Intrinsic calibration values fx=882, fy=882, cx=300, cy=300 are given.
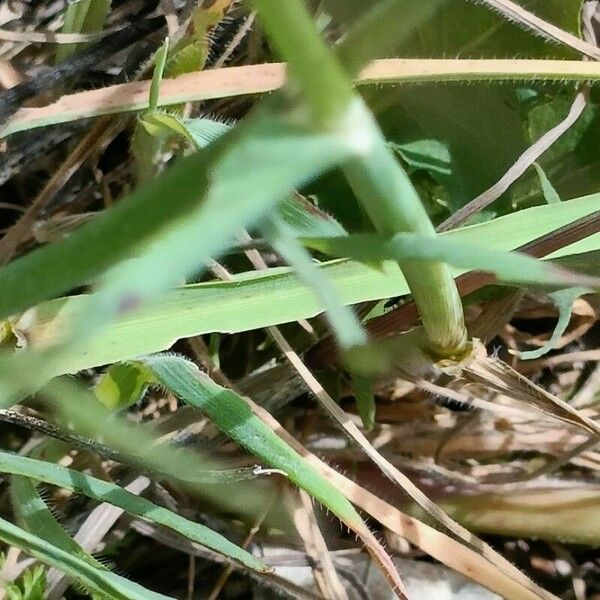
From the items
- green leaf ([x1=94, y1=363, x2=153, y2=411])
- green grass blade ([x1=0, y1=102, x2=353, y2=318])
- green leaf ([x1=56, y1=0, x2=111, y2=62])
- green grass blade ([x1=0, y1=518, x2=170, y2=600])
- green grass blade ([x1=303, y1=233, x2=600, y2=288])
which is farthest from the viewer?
green leaf ([x1=56, y1=0, x2=111, y2=62])

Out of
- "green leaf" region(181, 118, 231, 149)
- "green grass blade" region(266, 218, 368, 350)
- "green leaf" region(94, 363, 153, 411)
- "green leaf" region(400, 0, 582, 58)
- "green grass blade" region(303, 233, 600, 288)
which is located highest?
"green grass blade" region(266, 218, 368, 350)

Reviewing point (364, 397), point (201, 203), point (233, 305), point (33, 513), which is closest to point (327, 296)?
point (201, 203)

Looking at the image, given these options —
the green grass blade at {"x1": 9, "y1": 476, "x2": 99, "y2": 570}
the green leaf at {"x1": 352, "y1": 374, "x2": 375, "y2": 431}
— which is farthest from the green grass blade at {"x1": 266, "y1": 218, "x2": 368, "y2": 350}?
the green leaf at {"x1": 352, "y1": 374, "x2": 375, "y2": 431}

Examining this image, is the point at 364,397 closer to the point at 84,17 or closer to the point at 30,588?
the point at 30,588

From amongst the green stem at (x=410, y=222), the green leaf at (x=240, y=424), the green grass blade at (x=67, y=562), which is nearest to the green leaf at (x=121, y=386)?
the green leaf at (x=240, y=424)

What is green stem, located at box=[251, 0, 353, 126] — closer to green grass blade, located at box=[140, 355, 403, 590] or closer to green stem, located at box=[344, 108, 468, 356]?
green stem, located at box=[344, 108, 468, 356]

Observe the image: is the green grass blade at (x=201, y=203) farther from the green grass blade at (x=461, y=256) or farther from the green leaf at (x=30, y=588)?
the green leaf at (x=30, y=588)
